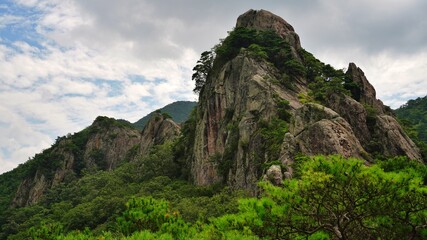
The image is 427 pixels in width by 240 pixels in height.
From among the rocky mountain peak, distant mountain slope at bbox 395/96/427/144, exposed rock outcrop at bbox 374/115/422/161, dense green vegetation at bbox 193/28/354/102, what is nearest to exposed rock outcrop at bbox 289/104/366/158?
exposed rock outcrop at bbox 374/115/422/161

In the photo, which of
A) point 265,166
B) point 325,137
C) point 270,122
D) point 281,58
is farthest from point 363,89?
point 265,166

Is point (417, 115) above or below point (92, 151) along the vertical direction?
below

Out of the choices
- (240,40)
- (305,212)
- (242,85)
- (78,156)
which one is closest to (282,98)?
(242,85)

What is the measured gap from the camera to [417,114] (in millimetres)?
85562

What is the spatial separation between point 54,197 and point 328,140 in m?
65.1

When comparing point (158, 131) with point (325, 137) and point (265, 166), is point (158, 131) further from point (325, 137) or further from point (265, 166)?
point (325, 137)

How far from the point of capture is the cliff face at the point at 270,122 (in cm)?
3288

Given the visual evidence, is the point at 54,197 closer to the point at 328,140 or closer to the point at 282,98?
the point at 282,98

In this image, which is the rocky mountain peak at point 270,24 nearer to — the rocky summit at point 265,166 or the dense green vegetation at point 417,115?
the rocky summit at point 265,166

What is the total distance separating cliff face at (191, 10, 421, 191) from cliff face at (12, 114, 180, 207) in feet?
90.8

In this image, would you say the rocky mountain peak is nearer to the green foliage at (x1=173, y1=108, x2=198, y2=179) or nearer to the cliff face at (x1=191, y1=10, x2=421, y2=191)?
the cliff face at (x1=191, y1=10, x2=421, y2=191)

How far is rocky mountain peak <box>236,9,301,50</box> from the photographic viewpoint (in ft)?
191

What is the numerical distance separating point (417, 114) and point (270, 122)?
60.7 metres

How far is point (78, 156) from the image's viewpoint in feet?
330
